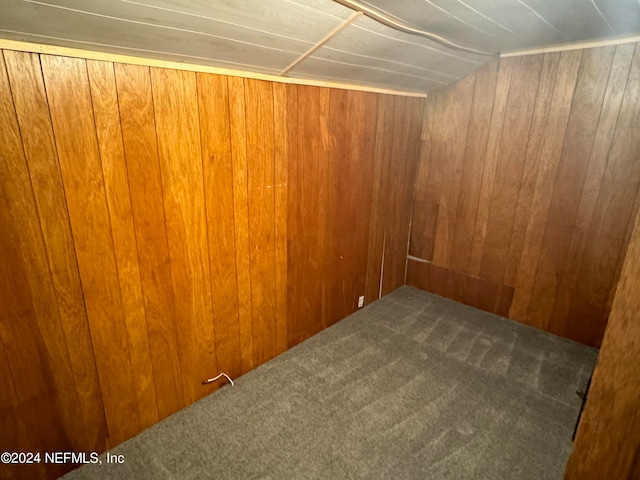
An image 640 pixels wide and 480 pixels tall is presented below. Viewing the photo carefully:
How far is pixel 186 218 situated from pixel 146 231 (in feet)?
0.59

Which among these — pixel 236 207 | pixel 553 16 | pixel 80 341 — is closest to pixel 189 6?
pixel 236 207

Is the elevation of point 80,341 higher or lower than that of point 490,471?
higher

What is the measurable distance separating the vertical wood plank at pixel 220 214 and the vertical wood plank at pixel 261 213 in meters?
0.12

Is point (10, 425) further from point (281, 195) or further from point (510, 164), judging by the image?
point (510, 164)

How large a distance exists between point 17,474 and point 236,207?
136cm

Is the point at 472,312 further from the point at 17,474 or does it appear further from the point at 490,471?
the point at 17,474

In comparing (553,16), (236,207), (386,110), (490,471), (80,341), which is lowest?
(490,471)

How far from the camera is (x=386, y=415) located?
1.81 m

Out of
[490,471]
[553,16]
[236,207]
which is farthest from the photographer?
[236,207]

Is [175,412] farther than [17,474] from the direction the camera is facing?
Yes

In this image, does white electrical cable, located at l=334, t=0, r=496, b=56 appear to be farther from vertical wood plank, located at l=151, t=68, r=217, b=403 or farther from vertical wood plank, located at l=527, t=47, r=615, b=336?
vertical wood plank, located at l=527, t=47, r=615, b=336

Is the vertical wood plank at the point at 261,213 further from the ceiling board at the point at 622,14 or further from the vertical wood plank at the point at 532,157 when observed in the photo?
the vertical wood plank at the point at 532,157

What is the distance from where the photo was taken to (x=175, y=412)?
1.81m

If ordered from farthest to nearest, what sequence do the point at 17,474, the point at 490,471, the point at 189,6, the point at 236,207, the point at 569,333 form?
the point at 569,333, the point at 236,207, the point at 490,471, the point at 17,474, the point at 189,6
